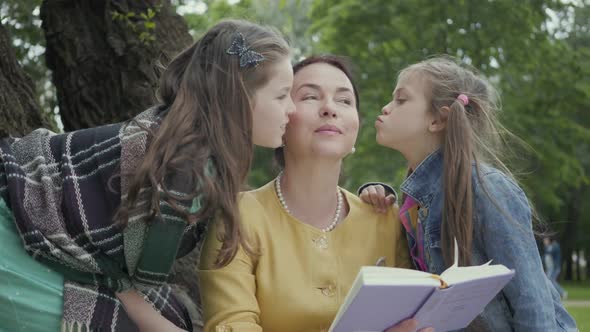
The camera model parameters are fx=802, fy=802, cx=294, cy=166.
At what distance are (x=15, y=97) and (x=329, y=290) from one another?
5.62ft

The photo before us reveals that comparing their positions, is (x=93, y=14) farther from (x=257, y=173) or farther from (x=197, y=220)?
(x=257, y=173)

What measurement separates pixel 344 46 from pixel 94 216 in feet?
31.5

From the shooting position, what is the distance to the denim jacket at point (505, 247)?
2820 millimetres

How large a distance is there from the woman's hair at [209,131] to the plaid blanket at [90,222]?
7cm

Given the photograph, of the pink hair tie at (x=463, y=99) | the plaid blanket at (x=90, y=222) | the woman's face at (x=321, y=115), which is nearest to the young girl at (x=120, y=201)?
the plaid blanket at (x=90, y=222)

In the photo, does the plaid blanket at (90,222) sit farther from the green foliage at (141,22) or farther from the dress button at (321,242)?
the green foliage at (141,22)

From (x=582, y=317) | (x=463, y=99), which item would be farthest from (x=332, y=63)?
(x=582, y=317)

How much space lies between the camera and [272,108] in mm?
2799

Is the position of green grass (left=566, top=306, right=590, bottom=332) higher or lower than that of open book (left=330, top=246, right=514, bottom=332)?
lower

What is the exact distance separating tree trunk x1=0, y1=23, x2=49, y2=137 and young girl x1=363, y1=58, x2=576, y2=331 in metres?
1.55

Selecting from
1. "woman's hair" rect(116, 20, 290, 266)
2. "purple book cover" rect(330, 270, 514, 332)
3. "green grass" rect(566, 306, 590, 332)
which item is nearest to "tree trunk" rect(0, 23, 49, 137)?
"woman's hair" rect(116, 20, 290, 266)

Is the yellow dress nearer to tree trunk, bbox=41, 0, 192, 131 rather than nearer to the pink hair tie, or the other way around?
the pink hair tie

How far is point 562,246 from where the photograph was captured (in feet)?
102

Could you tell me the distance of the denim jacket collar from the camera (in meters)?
3.10
